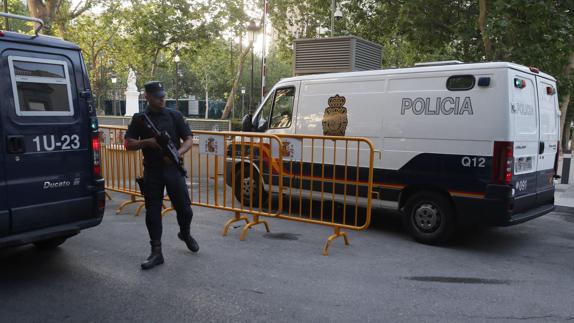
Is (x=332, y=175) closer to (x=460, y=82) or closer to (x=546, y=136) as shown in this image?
(x=460, y=82)

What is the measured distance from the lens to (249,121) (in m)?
8.55

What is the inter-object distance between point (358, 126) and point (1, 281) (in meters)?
4.80

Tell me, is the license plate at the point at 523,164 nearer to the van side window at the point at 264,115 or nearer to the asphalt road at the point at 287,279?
the asphalt road at the point at 287,279

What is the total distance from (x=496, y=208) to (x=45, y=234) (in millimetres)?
4953

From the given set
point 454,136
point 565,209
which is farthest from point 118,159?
point 565,209

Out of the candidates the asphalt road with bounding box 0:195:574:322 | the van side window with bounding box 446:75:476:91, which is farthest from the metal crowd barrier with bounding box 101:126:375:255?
the van side window with bounding box 446:75:476:91

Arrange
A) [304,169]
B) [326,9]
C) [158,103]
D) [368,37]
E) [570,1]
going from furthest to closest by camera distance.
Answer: [326,9] → [368,37] → [570,1] → [304,169] → [158,103]

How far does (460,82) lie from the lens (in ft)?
20.1

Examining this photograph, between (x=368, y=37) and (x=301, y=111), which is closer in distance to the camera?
(x=301, y=111)

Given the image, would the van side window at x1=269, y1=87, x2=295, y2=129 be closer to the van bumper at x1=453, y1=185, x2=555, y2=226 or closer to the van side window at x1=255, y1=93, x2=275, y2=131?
the van side window at x1=255, y1=93, x2=275, y2=131

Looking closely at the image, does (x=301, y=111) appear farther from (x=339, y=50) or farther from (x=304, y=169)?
(x=339, y=50)

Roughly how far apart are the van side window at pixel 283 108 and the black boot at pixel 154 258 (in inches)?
142

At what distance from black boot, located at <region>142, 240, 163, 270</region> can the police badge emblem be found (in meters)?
3.34

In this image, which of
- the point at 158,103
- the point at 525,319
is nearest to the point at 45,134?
the point at 158,103
